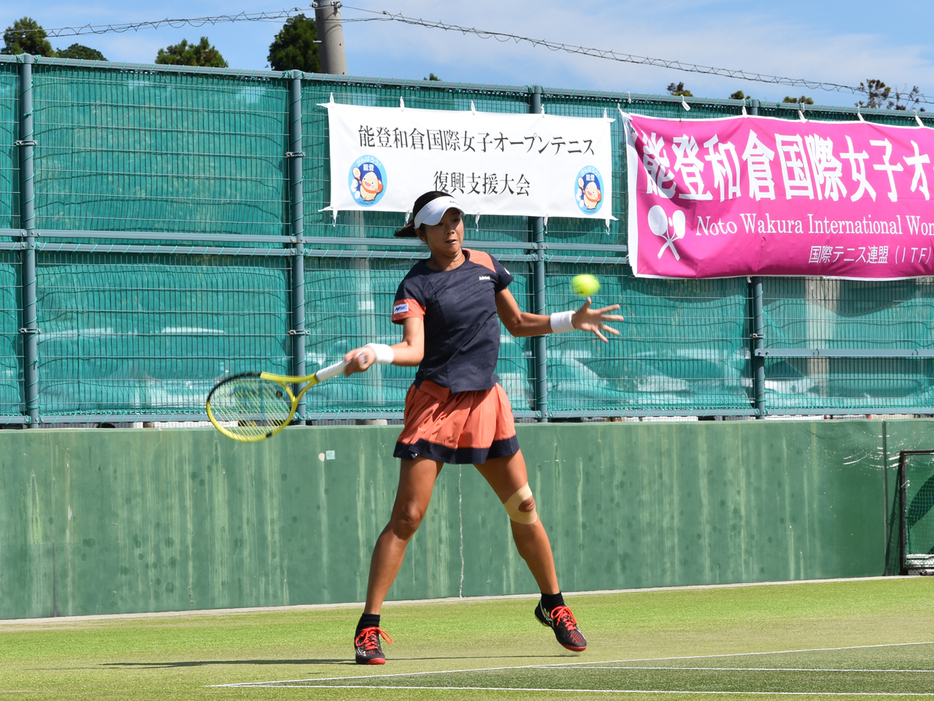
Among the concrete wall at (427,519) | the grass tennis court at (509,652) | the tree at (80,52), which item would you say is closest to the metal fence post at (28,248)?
the concrete wall at (427,519)

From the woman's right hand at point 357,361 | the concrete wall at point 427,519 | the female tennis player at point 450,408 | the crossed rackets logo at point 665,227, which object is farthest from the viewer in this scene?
the crossed rackets logo at point 665,227

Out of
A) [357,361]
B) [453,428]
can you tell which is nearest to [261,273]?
[453,428]

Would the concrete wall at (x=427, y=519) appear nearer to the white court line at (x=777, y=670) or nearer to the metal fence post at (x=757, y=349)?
the metal fence post at (x=757, y=349)

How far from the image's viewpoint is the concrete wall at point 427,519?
31.8ft

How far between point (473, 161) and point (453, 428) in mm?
5814

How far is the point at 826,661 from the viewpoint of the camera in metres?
5.58

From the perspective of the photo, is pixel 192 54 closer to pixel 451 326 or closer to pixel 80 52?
pixel 80 52

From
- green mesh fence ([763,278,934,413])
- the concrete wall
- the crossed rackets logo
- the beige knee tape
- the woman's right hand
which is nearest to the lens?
the woman's right hand

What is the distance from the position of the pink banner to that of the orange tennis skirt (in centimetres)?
619

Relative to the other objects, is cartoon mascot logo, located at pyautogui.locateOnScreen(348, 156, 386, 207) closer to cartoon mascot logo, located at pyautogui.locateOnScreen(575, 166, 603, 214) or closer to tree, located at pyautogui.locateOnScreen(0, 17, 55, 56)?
cartoon mascot logo, located at pyautogui.locateOnScreen(575, 166, 603, 214)

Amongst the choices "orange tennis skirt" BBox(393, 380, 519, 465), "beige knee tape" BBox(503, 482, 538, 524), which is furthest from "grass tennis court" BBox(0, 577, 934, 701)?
"orange tennis skirt" BBox(393, 380, 519, 465)

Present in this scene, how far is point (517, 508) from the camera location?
6.06 m

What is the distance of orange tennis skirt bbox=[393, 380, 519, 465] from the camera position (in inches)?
234

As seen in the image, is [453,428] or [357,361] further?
[453,428]
